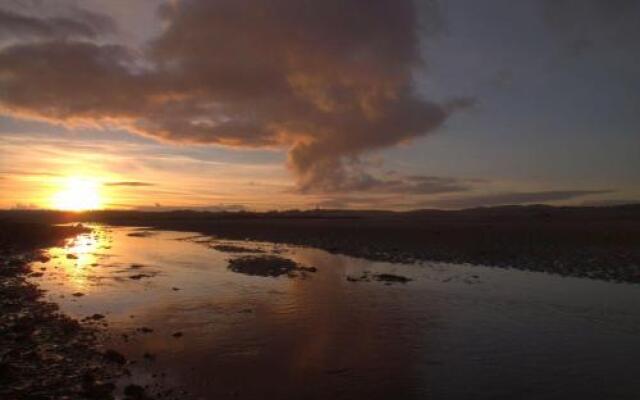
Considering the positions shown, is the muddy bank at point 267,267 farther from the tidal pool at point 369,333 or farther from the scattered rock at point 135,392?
the scattered rock at point 135,392

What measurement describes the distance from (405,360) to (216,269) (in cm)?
2273

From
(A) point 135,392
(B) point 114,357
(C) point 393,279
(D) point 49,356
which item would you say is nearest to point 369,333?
(B) point 114,357

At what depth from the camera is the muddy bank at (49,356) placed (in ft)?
37.1

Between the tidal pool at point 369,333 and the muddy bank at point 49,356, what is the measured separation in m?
0.84

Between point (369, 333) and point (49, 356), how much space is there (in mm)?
9508

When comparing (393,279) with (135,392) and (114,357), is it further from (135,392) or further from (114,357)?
(135,392)

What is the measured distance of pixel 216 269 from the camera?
3506 centimetres

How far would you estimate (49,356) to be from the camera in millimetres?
13594

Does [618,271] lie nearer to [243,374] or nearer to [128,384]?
[243,374]

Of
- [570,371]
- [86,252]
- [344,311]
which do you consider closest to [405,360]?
[570,371]

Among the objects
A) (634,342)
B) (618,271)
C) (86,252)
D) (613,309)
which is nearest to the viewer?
(634,342)

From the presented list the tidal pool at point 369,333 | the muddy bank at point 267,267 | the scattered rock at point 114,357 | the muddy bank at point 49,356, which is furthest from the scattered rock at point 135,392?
the muddy bank at point 267,267

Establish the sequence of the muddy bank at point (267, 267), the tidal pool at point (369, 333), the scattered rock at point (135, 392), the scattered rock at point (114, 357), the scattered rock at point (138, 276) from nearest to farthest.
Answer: the scattered rock at point (135, 392) → the tidal pool at point (369, 333) → the scattered rock at point (114, 357) → the scattered rock at point (138, 276) → the muddy bank at point (267, 267)

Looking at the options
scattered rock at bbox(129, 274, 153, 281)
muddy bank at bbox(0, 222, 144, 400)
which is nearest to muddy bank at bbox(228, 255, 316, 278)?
scattered rock at bbox(129, 274, 153, 281)
